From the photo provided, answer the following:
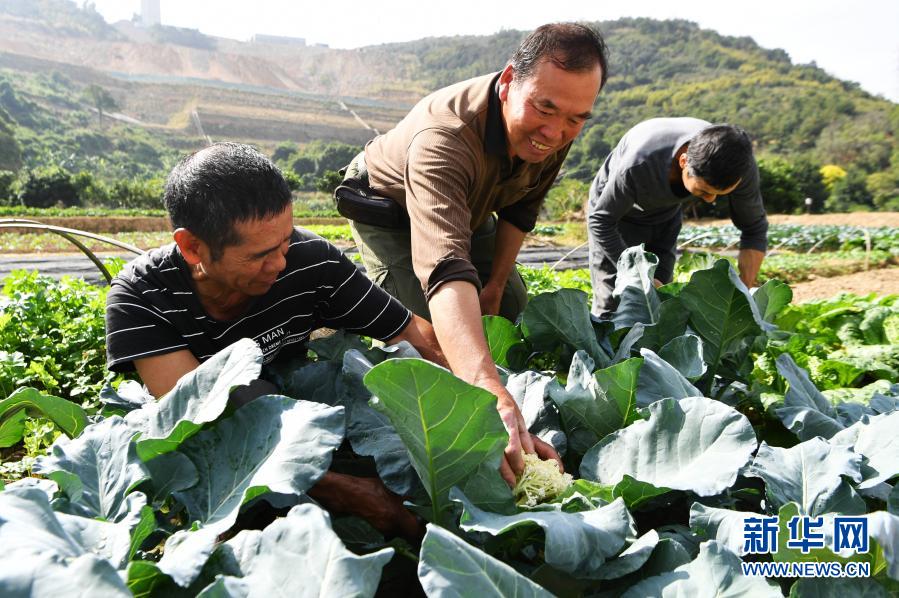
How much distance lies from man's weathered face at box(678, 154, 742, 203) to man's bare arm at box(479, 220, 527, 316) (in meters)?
0.91

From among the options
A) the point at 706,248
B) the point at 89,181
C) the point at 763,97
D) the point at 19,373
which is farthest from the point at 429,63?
the point at 19,373

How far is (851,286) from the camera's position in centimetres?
891

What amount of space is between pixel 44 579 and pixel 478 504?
0.75 metres

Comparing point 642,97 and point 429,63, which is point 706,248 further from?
point 429,63

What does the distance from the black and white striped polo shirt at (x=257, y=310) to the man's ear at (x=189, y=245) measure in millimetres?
132

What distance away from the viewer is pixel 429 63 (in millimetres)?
101375

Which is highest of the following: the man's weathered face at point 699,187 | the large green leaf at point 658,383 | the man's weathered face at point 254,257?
the man's weathered face at point 699,187

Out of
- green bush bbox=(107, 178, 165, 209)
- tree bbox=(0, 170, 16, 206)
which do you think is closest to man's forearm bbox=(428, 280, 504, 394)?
tree bbox=(0, 170, 16, 206)

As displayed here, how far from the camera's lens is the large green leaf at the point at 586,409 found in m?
1.57

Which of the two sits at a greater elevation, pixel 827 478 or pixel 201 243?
pixel 201 243

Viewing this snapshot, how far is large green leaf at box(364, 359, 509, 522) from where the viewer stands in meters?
1.12

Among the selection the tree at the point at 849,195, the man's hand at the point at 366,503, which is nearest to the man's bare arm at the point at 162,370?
the man's hand at the point at 366,503

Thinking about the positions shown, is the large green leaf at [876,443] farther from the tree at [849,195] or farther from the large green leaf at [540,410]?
the tree at [849,195]

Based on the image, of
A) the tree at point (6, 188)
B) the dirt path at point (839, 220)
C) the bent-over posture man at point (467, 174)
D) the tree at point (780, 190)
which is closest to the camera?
the bent-over posture man at point (467, 174)
